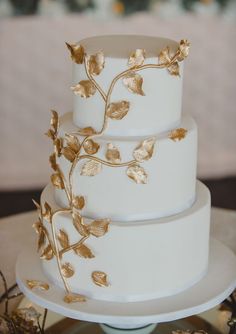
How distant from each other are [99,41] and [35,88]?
6.10ft

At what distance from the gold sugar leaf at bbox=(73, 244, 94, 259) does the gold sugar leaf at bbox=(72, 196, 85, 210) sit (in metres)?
0.07

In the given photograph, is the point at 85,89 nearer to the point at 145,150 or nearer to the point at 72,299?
the point at 145,150

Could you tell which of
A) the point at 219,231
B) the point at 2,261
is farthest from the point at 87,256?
the point at 219,231

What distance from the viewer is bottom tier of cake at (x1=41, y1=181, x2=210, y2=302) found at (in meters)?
1.15

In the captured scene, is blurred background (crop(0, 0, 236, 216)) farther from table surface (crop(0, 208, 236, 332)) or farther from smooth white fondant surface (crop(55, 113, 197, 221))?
smooth white fondant surface (crop(55, 113, 197, 221))

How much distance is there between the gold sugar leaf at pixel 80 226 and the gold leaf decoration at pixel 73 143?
0.11 meters

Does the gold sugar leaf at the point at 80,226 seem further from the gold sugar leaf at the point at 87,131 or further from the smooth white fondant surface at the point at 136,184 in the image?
the gold sugar leaf at the point at 87,131

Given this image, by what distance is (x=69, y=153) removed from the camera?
45.5 inches

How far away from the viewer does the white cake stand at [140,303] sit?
1.14 m

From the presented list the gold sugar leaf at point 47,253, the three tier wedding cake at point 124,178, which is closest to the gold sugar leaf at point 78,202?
the three tier wedding cake at point 124,178

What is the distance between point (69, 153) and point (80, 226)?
127 mm

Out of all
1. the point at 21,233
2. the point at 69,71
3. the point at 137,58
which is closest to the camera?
the point at 137,58

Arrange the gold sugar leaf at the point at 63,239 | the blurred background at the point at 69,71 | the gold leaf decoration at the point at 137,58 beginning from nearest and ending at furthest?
the gold leaf decoration at the point at 137,58, the gold sugar leaf at the point at 63,239, the blurred background at the point at 69,71

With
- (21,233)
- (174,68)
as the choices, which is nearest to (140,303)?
(174,68)
